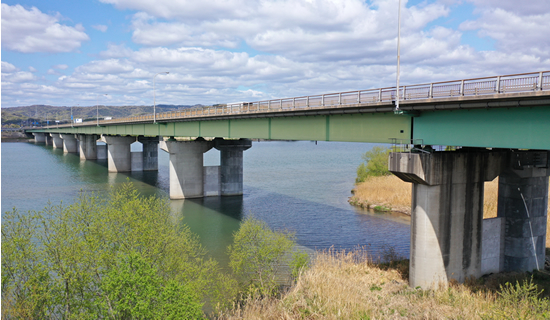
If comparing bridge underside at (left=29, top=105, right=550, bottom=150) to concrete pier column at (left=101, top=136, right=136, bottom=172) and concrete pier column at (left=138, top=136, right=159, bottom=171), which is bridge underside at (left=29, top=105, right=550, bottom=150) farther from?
concrete pier column at (left=101, top=136, right=136, bottom=172)

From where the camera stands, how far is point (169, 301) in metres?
16.6

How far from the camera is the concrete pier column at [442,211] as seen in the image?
69.7 feet

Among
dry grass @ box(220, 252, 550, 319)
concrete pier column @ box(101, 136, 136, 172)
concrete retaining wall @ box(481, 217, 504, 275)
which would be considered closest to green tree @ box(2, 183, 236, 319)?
dry grass @ box(220, 252, 550, 319)

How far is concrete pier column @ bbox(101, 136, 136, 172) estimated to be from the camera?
274 feet

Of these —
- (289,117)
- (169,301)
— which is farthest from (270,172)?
(169,301)

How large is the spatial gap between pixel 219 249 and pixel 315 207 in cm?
1713

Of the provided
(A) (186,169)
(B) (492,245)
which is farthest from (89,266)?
(A) (186,169)

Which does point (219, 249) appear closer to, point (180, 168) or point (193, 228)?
point (193, 228)

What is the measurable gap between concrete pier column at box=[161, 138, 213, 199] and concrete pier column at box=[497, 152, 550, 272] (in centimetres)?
3751

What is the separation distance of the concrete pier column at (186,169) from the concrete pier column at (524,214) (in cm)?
3751

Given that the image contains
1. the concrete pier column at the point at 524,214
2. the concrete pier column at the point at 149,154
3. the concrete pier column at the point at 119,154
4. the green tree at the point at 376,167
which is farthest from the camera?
the concrete pier column at the point at 149,154

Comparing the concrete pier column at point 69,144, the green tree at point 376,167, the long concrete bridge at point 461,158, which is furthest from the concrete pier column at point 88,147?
the long concrete bridge at point 461,158

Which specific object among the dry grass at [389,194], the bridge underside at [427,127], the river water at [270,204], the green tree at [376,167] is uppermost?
the bridge underside at [427,127]

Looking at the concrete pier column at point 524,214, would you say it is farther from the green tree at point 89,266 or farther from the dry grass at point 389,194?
the green tree at point 89,266
